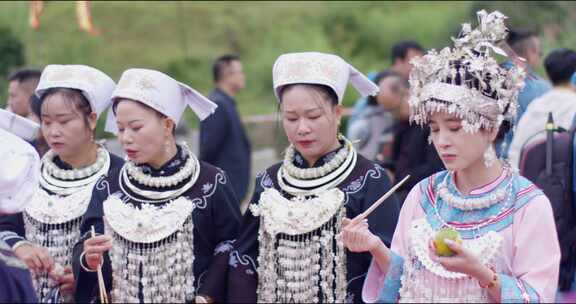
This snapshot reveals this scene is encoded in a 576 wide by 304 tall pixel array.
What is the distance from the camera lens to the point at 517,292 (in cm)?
338

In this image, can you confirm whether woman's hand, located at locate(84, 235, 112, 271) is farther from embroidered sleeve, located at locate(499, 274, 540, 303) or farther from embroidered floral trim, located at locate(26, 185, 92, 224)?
embroidered sleeve, located at locate(499, 274, 540, 303)

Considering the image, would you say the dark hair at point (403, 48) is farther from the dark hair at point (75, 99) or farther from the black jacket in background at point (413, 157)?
the dark hair at point (75, 99)

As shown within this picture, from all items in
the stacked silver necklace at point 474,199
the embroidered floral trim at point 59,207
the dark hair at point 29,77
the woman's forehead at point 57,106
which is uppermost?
the dark hair at point 29,77

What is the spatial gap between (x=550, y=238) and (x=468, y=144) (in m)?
0.42

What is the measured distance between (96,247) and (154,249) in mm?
240

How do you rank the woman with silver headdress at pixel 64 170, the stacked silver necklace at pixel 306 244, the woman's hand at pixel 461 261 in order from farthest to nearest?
1. the woman with silver headdress at pixel 64 170
2. the stacked silver necklace at pixel 306 244
3. the woman's hand at pixel 461 261

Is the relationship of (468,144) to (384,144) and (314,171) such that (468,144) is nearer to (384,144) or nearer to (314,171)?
(314,171)

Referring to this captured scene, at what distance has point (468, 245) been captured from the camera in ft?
11.5

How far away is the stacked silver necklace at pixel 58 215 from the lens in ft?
15.5

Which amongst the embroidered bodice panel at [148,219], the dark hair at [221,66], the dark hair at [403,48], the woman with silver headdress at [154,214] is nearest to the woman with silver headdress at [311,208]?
the woman with silver headdress at [154,214]

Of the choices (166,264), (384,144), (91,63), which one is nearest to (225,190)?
(166,264)

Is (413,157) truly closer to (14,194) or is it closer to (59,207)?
(59,207)

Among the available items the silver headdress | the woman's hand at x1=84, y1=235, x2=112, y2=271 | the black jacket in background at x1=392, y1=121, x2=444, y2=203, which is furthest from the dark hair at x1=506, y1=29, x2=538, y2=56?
the woman's hand at x1=84, y1=235, x2=112, y2=271

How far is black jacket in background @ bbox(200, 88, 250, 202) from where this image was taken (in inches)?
334
